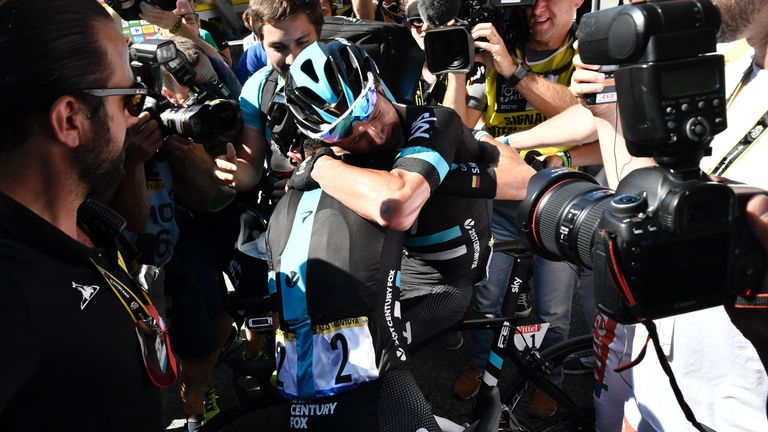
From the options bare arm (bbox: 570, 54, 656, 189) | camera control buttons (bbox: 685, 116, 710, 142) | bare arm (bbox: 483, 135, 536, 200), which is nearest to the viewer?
camera control buttons (bbox: 685, 116, 710, 142)

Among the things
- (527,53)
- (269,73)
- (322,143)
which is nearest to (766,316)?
(322,143)

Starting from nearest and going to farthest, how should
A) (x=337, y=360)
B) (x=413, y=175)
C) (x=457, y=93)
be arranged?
1. (x=337, y=360)
2. (x=413, y=175)
3. (x=457, y=93)

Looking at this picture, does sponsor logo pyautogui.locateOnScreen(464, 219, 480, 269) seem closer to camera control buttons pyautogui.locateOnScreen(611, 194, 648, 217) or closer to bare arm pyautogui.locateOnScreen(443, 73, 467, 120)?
bare arm pyautogui.locateOnScreen(443, 73, 467, 120)

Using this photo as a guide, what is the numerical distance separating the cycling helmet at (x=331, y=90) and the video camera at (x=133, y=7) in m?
1.71

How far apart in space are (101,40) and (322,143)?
3.32 feet

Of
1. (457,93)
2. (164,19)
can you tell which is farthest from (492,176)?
(164,19)

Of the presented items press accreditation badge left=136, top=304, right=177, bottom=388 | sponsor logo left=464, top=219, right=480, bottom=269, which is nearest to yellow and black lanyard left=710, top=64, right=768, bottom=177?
sponsor logo left=464, top=219, right=480, bottom=269

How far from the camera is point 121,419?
4.67 feet

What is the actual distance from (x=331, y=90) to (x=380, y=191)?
1.42 feet

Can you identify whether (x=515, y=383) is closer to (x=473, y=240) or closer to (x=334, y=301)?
(x=473, y=240)

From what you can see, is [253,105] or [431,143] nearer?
[431,143]

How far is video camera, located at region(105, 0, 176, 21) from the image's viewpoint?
3.30 meters

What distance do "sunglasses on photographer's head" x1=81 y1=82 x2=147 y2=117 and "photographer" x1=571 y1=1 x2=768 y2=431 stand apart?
142cm

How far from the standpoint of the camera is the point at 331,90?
6.80ft
